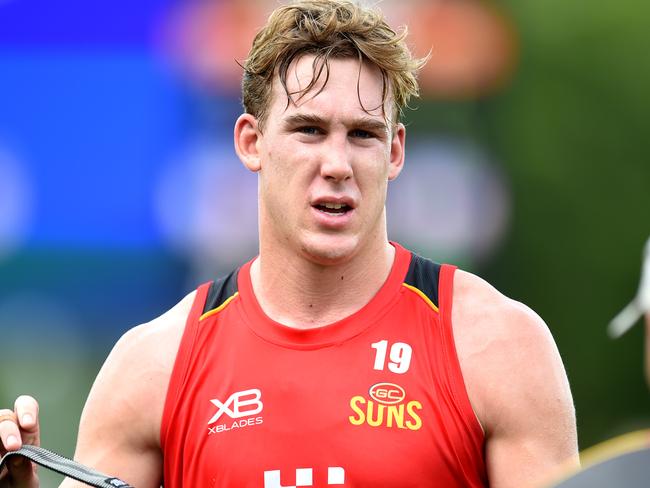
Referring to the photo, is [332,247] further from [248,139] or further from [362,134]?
[248,139]

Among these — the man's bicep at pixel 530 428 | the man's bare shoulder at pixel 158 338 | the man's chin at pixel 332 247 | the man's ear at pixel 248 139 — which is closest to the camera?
the man's bicep at pixel 530 428

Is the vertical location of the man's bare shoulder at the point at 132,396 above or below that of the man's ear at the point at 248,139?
below

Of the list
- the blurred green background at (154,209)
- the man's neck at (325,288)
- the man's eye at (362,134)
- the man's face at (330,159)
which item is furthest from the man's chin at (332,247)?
the blurred green background at (154,209)

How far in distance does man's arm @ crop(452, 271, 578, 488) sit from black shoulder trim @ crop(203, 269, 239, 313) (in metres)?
0.89

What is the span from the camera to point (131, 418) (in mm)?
4688

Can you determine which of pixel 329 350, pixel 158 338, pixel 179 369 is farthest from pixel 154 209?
pixel 329 350

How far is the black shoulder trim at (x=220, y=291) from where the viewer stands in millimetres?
4906

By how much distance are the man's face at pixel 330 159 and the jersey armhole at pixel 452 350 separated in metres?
0.31

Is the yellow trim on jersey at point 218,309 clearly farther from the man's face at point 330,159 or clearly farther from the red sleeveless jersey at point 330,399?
the man's face at point 330,159

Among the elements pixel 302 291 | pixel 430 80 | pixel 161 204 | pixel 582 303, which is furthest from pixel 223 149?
pixel 302 291

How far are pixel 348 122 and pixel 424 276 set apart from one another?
2.02 feet

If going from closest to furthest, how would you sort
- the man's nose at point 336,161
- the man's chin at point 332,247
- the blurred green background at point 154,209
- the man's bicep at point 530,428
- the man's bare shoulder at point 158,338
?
the man's bicep at point 530,428, the man's nose at point 336,161, the man's chin at point 332,247, the man's bare shoulder at point 158,338, the blurred green background at point 154,209

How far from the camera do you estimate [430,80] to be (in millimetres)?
15156

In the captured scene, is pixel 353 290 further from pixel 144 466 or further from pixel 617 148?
pixel 617 148
